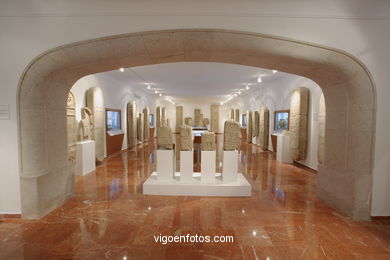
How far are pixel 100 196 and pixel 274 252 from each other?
11.3 feet

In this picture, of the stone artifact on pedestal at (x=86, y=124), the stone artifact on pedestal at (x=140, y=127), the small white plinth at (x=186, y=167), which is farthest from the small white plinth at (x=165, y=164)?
the stone artifact on pedestal at (x=140, y=127)

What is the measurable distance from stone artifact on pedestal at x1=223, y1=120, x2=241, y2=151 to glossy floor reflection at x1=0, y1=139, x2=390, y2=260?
3.62ft

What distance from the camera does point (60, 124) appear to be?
3699 mm

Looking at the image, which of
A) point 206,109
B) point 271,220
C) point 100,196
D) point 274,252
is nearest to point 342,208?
point 271,220

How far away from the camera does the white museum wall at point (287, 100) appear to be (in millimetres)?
6371

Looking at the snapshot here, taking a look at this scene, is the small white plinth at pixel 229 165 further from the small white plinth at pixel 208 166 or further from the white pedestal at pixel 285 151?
the white pedestal at pixel 285 151

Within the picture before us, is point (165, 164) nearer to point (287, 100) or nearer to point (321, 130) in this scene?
point (321, 130)

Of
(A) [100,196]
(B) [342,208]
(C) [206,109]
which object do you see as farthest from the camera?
(C) [206,109]

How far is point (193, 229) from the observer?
2.94 m

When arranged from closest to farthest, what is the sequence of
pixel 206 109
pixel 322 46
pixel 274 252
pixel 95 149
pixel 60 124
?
pixel 274 252 → pixel 322 46 → pixel 60 124 → pixel 95 149 → pixel 206 109

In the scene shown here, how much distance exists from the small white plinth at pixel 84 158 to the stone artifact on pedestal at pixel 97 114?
76cm

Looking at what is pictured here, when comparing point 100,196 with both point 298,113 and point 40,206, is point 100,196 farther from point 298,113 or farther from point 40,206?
point 298,113

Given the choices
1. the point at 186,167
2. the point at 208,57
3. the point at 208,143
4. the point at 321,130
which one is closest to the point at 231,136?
the point at 208,143

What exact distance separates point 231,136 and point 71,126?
451 centimetres
